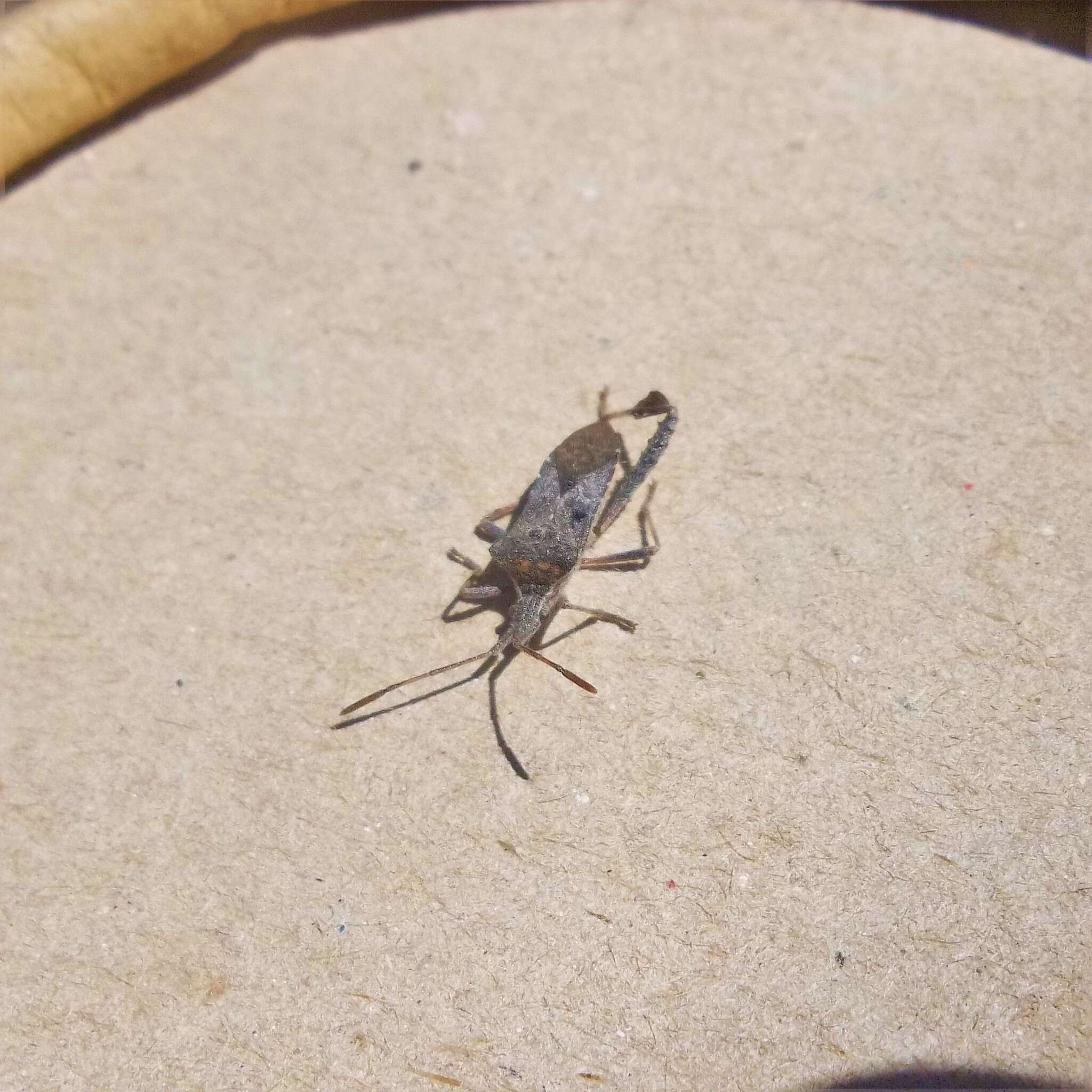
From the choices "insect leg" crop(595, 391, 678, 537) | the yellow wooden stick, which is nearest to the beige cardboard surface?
"insect leg" crop(595, 391, 678, 537)

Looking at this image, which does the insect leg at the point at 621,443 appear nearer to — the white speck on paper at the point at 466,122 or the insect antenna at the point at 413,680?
the insect antenna at the point at 413,680

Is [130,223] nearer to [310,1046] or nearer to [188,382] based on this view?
[188,382]

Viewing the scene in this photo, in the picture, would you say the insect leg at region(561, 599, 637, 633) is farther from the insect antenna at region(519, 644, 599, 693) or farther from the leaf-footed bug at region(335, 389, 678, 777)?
the insect antenna at region(519, 644, 599, 693)

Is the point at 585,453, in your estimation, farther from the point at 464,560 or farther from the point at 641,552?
the point at 464,560

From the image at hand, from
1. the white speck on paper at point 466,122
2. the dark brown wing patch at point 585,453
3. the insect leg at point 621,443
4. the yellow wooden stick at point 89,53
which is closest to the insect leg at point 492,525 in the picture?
the dark brown wing patch at point 585,453

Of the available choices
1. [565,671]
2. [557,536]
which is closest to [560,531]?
[557,536]

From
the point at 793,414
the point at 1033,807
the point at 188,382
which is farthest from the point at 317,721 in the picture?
the point at 1033,807

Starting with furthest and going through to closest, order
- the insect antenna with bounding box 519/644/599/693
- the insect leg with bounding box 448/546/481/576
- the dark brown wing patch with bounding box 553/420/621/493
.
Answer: the insect leg with bounding box 448/546/481/576
the dark brown wing patch with bounding box 553/420/621/493
the insect antenna with bounding box 519/644/599/693
